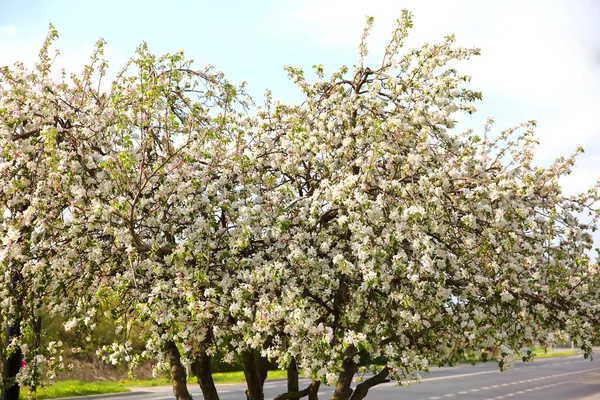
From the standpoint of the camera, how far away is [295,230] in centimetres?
746

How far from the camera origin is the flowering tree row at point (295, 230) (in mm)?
6785

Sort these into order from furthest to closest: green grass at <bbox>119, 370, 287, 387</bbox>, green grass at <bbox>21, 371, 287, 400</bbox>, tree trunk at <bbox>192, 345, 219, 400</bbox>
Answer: green grass at <bbox>119, 370, 287, 387</bbox>, green grass at <bbox>21, 371, 287, 400</bbox>, tree trunk at <bbox>192, 345, 219, 400</bbox>

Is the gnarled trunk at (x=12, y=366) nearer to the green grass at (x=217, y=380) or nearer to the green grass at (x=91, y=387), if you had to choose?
the green grass at (x=91, y=387)

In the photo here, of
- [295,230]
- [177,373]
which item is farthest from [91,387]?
[295,230]

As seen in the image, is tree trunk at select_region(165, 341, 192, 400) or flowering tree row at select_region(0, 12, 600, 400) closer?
flowering tree row at select_region(0, 12, 600, 400)

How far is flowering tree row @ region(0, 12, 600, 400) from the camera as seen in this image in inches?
267

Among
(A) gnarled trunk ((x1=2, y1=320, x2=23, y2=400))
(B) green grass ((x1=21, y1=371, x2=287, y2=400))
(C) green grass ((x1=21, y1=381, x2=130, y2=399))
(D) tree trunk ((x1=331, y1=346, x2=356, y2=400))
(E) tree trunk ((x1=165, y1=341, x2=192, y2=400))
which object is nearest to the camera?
(D) tree trunk ((x1=331, y1=346, x2=356, y2=400))

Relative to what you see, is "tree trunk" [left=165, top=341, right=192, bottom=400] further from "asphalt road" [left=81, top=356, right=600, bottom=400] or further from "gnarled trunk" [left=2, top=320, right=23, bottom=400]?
"asphalt road" [left=81, top=356, right=600, bottom=400]

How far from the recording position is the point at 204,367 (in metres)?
9.09

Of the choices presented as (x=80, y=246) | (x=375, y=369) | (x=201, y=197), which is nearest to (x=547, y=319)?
(x=375, y=369)

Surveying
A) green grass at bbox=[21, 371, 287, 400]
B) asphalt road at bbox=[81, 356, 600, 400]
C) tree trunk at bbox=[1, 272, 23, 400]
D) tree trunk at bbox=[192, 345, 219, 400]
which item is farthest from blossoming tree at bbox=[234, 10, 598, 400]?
asphalt road at bbox=[81, 356, 600, 400]

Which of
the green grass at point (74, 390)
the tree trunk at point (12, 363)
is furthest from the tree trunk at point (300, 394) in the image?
the green grass at point (74, 390)

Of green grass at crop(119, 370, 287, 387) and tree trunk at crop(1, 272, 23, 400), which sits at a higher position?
tree trunk at crop(1, 272, 23, 400)

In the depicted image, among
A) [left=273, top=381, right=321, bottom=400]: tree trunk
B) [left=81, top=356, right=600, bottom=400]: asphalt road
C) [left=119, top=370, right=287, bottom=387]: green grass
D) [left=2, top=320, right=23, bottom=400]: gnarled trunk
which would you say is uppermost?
[left=2, top=320, right=23, bottom=400]: gnarled trunk
